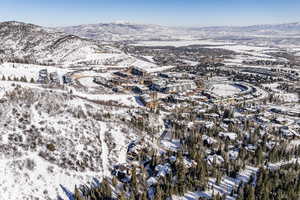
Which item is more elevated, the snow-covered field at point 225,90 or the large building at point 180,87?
the large building at point 180,87

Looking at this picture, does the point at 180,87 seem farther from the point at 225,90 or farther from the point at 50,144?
the point at 50,144

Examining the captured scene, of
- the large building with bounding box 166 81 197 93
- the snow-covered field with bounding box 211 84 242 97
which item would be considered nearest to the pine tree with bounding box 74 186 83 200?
the large building with bounding box 166 81 197 93

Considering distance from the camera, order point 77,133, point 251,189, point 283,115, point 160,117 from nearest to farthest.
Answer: point 251,189, point 77,133, point 160,117, point 283,115

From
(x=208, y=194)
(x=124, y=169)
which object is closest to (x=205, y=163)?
(x=208, y=194)

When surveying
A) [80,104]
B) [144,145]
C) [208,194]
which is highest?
[80,104]

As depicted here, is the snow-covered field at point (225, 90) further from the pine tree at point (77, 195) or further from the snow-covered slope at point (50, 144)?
Answer: the pine tree at point (77, 195)

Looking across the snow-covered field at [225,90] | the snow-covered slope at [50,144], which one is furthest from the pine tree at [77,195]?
the snow-covered field at [225,90]

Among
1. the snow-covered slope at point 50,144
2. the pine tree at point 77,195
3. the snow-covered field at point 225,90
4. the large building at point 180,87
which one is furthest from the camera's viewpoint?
the snow-covered field at point 225,90

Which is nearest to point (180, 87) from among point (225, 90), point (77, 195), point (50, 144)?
point (225, 90)

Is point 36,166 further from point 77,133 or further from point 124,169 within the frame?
point 124,169

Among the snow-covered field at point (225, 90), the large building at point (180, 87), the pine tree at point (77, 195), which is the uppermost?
the large building at point (180, 87)

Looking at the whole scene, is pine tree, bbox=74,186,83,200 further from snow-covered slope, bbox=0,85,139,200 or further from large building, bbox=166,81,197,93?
large building, bbox=166,81,197,93
